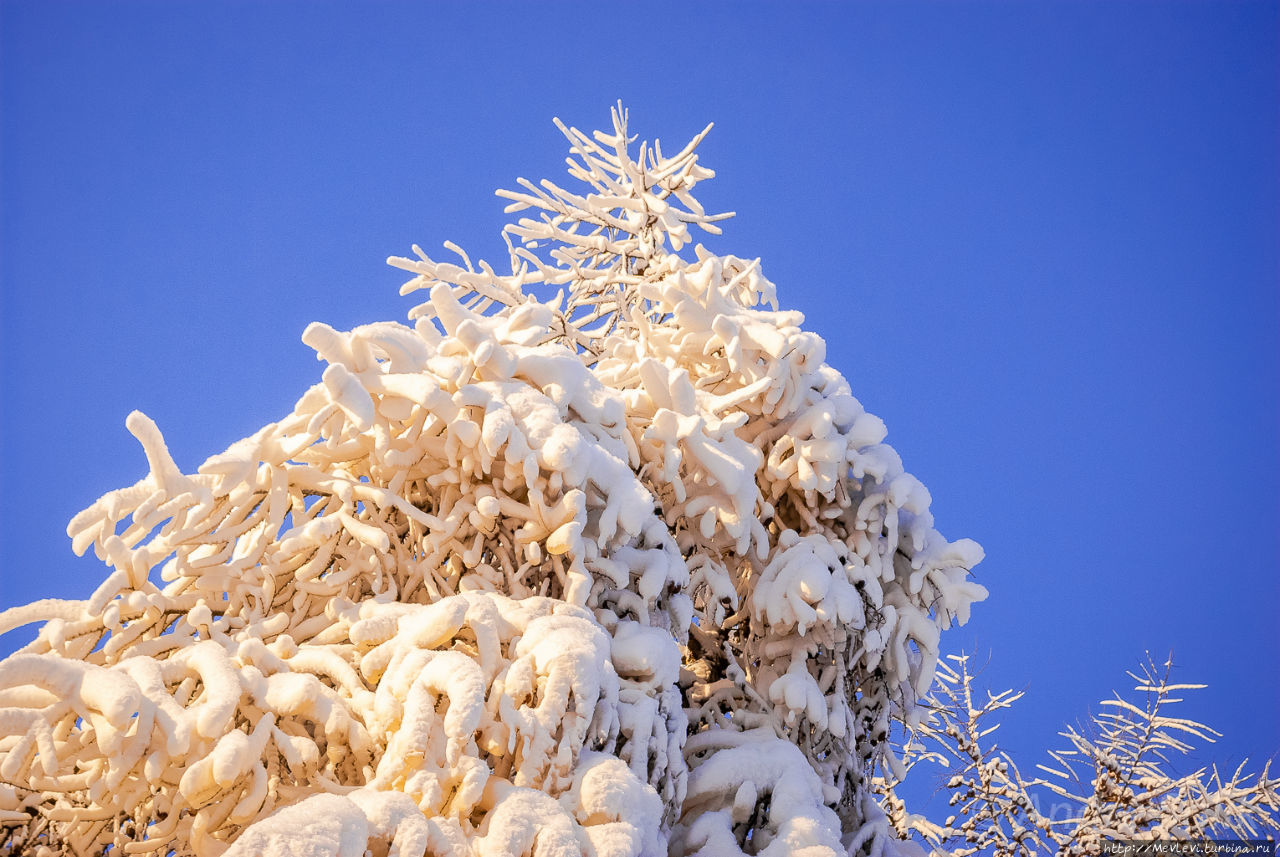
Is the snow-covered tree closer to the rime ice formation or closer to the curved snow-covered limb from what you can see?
the rime ice formation

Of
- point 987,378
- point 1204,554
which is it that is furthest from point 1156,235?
point 1204,554

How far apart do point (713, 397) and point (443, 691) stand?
192 cm

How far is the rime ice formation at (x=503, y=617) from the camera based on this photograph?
8.25 ft

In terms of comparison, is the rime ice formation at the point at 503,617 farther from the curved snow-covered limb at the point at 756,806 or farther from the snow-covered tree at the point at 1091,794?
the snow-covered tree at the point at 1091,794

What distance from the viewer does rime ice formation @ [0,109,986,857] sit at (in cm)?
251

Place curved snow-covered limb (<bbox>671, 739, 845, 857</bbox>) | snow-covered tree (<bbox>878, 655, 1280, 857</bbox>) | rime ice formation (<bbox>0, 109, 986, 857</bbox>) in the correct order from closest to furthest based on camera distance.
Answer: rime ice formation (<bbox>0, 109, 986, 857</bbox>), curved snow-covered limb (<bbox>671, 739, 845, 857</bbox>), snow-covered tree (<bbox>878, 655, 1280, 857</bbox>)

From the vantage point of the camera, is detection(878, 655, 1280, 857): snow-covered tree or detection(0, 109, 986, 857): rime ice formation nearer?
detection(0, 109, 986, 857): rime ice formation

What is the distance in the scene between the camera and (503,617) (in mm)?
2941

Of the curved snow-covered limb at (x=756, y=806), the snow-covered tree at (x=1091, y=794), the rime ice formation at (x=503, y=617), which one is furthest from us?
the snow-covered tree at (x=1091, y=794)

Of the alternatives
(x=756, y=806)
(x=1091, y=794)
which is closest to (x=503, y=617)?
(x=756, y=806)

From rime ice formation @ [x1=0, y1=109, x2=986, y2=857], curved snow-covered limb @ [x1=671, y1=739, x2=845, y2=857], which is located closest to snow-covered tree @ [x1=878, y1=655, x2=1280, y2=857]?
rime ice formation @ [x1=0, y1=109, x2=986, y2=857]

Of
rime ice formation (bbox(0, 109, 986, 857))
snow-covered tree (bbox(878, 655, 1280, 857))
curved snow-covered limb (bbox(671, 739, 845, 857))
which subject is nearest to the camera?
rime ice formation (bbox(0, 109, 986, 857))

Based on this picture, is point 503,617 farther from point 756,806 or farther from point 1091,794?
point 1091,794

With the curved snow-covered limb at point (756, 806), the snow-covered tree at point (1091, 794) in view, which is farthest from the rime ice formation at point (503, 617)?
the snow-covered tree at point (1091, 794)
